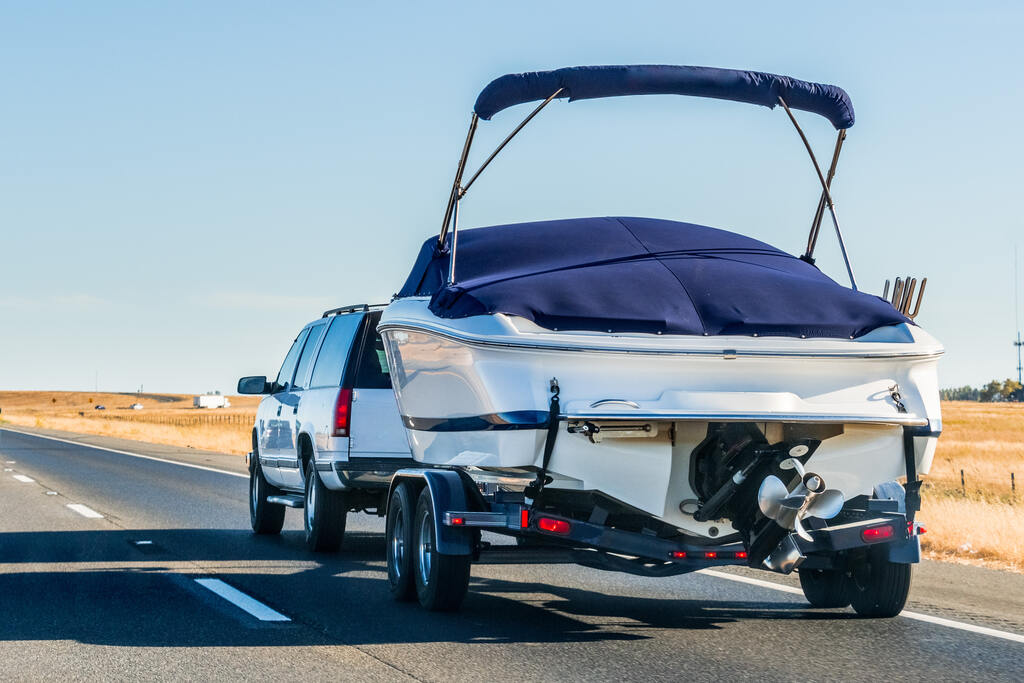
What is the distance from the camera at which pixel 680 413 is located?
6.79 meters

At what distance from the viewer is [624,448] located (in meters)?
6.99

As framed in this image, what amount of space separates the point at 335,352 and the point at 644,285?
4.57m

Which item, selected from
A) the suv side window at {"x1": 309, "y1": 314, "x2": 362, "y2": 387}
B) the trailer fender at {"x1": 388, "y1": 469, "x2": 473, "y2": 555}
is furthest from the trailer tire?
the suv side window at {"x1": 309, "y1": 314, "x2": 362, "y2": 387}

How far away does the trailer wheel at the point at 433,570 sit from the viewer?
26.3 ft

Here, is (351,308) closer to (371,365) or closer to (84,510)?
(371,365)

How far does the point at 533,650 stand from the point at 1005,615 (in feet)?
10.5

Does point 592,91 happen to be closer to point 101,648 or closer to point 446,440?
point 446,440

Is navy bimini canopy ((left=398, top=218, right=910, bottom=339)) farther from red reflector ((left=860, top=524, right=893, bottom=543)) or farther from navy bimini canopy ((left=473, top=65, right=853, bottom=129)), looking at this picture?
red reflector ((left=860, top=524, right=893, bottom=543))

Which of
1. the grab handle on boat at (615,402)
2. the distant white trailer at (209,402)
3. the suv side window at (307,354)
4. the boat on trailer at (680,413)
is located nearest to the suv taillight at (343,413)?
the suv side window at (307,354)

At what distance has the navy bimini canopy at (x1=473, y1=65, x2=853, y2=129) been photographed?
8.01m

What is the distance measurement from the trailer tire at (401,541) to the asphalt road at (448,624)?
0.49 ft

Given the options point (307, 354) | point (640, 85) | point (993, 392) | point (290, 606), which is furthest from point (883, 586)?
point (993, 392)

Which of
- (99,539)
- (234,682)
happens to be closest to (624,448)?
(234,682)

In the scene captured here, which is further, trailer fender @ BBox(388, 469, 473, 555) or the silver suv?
the silver suv
